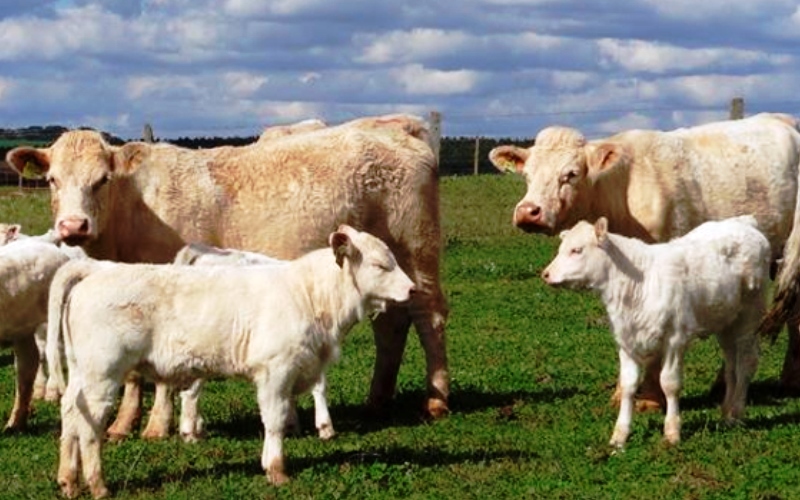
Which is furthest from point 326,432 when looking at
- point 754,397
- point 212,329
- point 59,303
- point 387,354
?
point 754,397

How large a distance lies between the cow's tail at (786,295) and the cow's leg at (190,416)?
4277 mm

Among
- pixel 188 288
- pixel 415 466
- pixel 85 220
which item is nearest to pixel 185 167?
pixel 85 220

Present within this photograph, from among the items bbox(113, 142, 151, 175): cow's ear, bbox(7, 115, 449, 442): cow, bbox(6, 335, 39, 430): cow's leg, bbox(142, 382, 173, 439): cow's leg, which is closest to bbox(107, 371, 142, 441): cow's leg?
bbox(7, 115, 449, 442): cow

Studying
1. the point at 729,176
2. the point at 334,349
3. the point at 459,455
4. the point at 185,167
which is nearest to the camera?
the point at 334,349

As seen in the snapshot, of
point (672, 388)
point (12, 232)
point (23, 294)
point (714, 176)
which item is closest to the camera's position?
point (672, 388)

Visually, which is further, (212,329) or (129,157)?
(129,157)

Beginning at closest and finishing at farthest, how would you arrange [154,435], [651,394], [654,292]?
[654,292] < [154,435] < [651,394]

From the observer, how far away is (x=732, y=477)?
30.7 feet

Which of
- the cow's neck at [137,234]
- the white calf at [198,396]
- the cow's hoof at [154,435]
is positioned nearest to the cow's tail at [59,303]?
the white calf at [198,396]

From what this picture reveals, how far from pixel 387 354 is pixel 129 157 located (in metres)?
2.88

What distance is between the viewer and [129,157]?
1244 cm

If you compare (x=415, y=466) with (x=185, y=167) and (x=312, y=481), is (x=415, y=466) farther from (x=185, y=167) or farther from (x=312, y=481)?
(x=185, y=167)

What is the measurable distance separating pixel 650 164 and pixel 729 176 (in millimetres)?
913

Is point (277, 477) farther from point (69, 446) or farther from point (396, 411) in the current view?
point (396, 411)
